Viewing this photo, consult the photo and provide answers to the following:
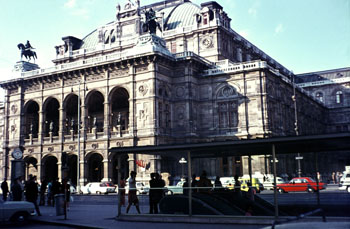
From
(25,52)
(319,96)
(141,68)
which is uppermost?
(25,52)

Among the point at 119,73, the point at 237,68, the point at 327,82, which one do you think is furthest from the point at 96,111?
the point at 327,82

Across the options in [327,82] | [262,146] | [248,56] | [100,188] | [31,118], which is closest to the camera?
[262,146]

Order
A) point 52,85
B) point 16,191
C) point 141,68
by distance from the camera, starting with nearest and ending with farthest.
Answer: point 16,191 < point 141,68 < point 52,85

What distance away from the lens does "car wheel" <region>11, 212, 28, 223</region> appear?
17400 millimetres

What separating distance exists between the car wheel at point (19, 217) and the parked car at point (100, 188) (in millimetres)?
27100

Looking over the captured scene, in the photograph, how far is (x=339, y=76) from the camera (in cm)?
8625

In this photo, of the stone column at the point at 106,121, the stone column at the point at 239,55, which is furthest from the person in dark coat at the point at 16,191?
the stone column at the point at 239,55

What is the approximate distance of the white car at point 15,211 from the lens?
1698 cm

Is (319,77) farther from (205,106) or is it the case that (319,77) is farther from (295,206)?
(295,206)

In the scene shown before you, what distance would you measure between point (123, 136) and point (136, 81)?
6608mm

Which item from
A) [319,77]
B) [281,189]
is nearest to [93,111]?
[281,189]

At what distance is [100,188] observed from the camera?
4516cm

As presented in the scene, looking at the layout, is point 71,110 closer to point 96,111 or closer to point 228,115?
point 96,111

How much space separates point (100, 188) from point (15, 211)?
92.2 feet
